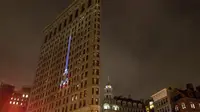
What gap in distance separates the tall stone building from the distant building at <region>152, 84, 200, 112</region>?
48.5 m

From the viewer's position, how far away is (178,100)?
9269 cm

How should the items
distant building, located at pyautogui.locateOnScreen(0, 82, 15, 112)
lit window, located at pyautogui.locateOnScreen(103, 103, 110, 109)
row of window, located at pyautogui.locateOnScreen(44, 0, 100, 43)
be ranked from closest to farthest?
1. row of window, located at pyautogui.locateOnScreen(44, 0, 100, 43)
2. distant building, located at pyautogui.locateOnScreen(0, 82, 15, 112)
3. lit window, located at pyautogui.locateOnScreen(103, 103, 110, 109)

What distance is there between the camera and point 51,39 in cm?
9806

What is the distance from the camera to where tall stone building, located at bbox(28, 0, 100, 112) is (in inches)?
2469

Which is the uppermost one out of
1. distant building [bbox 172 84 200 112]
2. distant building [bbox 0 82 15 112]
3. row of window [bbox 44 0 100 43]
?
row of window [bbox 44 0 100 43]

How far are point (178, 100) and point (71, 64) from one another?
174 feet

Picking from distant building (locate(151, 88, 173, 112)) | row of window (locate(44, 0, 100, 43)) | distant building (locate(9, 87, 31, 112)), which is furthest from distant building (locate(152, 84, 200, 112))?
distant building (locate(9, 87, 31, 112))

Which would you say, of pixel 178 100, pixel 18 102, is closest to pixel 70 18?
pixel 178 100

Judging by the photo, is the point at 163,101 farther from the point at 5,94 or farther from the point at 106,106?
the point at 5,94

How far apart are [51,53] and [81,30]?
2255cm

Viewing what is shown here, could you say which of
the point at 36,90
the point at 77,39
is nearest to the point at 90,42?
the point at 77,39

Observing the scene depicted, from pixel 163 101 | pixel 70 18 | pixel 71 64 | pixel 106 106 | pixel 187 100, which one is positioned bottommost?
pixel 187 100

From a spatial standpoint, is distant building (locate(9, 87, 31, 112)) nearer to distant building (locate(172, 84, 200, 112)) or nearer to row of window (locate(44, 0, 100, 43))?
row of window (locate(44, 0, 100, 43))

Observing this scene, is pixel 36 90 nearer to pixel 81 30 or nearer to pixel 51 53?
pixel 51 53
